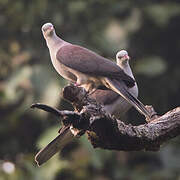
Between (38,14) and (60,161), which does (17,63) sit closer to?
(38,14)

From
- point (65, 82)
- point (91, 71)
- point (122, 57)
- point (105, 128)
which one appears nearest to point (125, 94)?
point (91, 71)

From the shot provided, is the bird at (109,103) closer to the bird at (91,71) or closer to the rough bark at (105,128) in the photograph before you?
the bird at (91,71)

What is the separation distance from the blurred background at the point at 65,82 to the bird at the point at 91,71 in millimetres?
2343

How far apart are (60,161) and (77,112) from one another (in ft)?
12.0

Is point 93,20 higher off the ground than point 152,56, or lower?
higher

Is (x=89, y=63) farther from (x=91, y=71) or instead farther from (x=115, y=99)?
(x=115, y=99)

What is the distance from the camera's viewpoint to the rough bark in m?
4.39

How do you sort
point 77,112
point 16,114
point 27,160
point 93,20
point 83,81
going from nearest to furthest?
point 77,112
point 83,81
point 27,160
point 16,114
point 93,20

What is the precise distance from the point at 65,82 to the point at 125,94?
277 centimetres

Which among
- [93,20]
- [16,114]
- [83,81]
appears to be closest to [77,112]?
[83,81]

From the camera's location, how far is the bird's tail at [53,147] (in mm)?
4949

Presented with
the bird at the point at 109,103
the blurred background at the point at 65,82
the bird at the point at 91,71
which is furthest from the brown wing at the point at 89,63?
the blurred background at the point at 65,82

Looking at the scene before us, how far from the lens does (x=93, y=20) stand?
9.18m

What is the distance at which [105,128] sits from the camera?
4.50m
